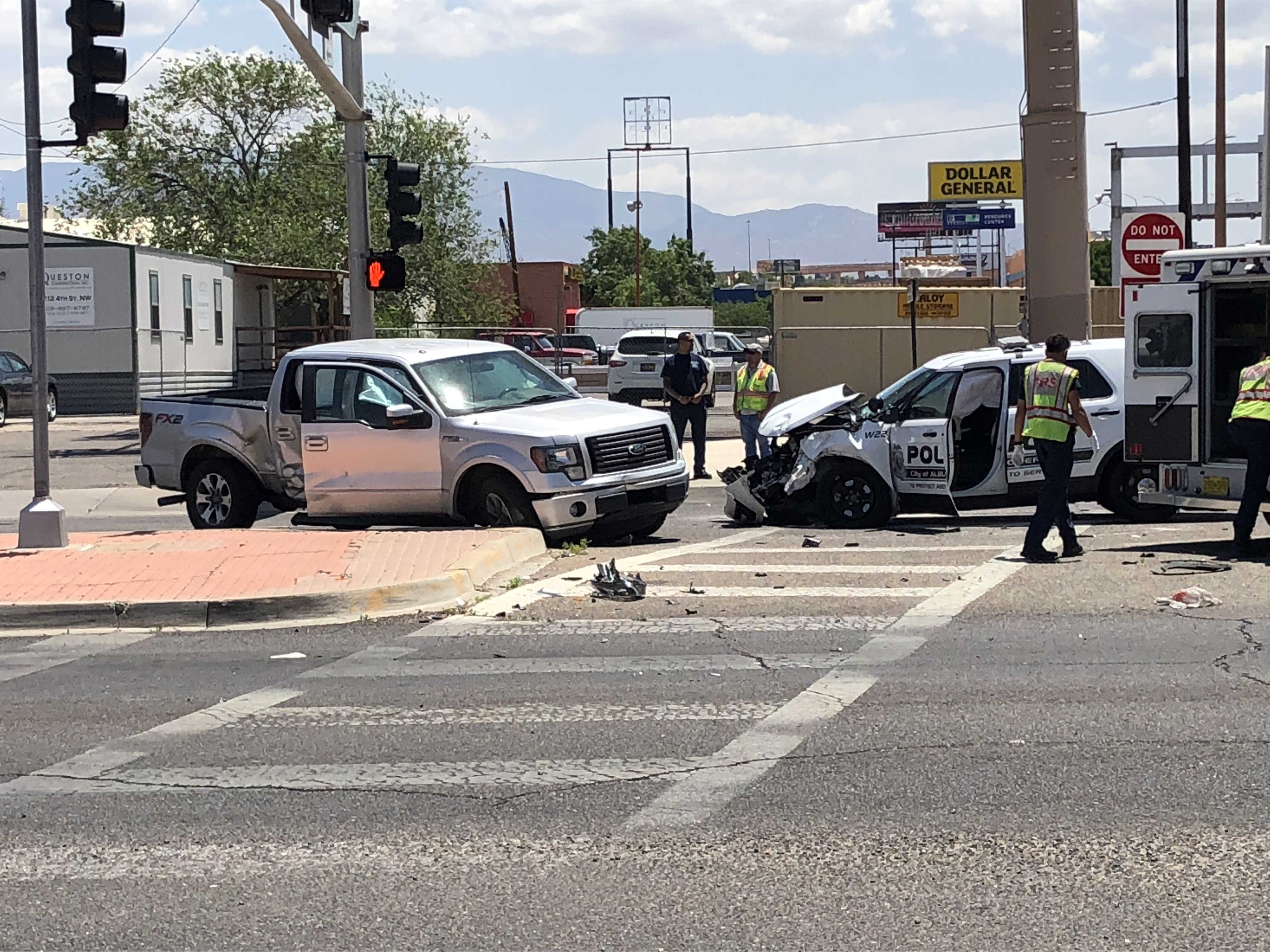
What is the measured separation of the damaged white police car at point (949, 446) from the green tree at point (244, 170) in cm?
4030

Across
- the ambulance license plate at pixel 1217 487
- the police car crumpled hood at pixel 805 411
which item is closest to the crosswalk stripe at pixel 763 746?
the ambulance license plate at pixel 1217 487

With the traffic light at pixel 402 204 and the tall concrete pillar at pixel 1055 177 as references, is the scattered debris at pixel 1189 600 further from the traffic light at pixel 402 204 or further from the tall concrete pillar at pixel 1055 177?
the traffic light at pixel 402 204

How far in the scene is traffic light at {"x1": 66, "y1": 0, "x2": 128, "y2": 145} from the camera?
491 inches

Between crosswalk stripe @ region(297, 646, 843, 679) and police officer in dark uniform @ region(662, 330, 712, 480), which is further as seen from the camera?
police officer in dark uniform @ region(662, 330, 712, 480)

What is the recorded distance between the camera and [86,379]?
128ft

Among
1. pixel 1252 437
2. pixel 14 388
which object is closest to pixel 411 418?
pixel 1252 437

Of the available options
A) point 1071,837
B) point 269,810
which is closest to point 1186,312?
point 1071,837

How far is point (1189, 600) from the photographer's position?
9.94 m

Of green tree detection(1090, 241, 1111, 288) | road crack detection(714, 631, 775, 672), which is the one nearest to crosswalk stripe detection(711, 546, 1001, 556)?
road crack detection(714, 631, 775, 672)

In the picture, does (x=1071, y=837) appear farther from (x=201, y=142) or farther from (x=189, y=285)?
(x=201, y=142)

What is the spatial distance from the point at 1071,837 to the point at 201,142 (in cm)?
5558

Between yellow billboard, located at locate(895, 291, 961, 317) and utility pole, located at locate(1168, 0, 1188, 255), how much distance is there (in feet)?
14.3

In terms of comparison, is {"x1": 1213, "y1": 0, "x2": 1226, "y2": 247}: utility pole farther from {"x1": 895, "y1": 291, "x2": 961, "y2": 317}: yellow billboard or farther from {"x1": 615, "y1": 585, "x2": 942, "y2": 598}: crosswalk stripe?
{"x1": 615, "y1": 585, "x2": 942, "y2": 598}: crosswalk stripe

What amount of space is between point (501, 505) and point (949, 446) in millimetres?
4258
